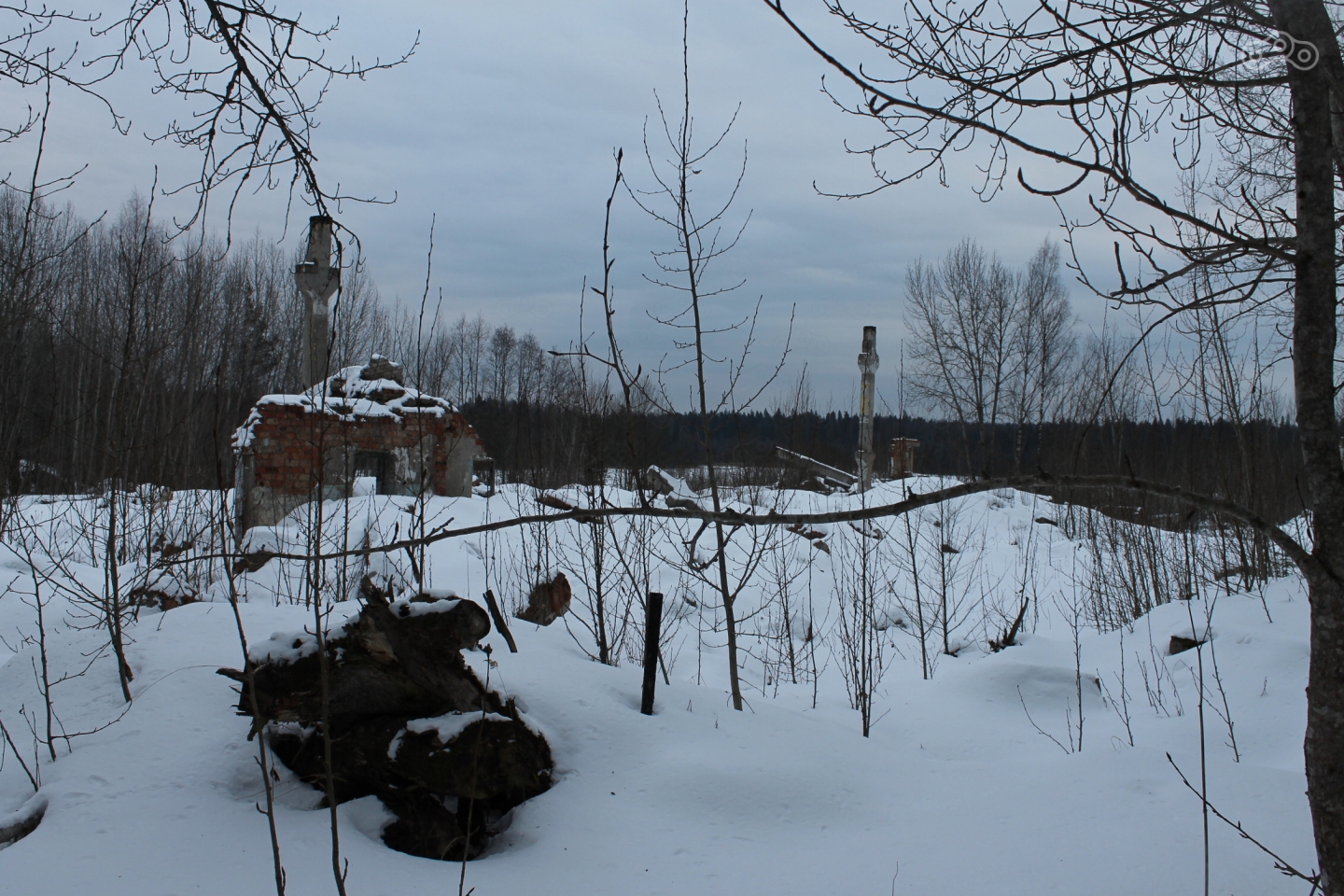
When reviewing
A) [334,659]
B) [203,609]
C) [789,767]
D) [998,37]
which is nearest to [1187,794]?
[789,767]

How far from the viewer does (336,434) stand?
9117mm

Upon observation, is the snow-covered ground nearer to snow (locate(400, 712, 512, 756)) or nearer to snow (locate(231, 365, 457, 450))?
snow (locate(400, 712, 512, 756))

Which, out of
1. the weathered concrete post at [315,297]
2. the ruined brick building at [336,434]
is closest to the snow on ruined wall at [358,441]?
the ruined brick building at [336,434]

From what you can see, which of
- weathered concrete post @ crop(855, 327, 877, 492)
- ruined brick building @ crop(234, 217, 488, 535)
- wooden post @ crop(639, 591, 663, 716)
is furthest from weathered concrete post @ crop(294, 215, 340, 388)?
weathered concrete post @ crop(855, 327, 877, 492)

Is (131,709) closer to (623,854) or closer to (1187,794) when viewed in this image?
(623,854)

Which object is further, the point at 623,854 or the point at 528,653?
the point at 528,653

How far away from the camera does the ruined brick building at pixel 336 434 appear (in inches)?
406

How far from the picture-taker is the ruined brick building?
10312mm

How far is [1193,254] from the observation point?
1.92 m

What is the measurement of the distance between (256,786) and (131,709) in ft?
2.48

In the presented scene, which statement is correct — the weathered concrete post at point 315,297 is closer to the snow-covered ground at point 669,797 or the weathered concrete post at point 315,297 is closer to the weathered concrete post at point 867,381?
the snow-covered ground at point 669,797

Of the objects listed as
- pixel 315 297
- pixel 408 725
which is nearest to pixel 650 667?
pixel 408 725

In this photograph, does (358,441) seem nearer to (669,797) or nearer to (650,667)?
(650,667)

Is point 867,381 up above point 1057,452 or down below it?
above
